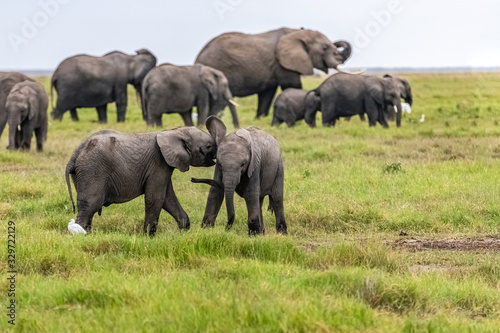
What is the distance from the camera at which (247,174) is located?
723 cm

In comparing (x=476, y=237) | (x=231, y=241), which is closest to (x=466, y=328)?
(x=231, y=241)

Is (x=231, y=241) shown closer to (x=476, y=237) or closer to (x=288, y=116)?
(x=476, y=237)

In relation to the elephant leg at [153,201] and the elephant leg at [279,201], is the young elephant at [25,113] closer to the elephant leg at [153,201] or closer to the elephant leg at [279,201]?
the elephant leg at [153,201]

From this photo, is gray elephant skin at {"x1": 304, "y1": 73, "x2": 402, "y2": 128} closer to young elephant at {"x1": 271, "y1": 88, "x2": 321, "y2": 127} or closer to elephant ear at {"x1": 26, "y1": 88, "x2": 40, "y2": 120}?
young elephant at {"x1": 271, "y1": 88, "x2": 321, "y2": 127}

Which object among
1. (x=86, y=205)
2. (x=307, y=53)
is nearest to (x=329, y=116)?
(x=307, y=53)

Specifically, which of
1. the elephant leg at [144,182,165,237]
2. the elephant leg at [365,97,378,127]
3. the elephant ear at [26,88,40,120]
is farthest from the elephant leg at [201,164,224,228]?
the elephant leg at [365,97,378,127]

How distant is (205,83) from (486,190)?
10.8m

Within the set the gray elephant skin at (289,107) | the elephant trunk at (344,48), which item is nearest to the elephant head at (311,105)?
the gray elephant skin at (289,107)

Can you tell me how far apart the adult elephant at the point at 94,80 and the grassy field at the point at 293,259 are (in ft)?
37.0

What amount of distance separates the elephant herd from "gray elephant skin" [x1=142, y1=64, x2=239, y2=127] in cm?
3

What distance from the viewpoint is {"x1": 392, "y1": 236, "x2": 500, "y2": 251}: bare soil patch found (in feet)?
24.1

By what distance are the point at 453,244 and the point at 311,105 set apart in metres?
12.5

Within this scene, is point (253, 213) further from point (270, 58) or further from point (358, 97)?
point (270, 58)

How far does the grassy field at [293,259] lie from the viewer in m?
4.55
